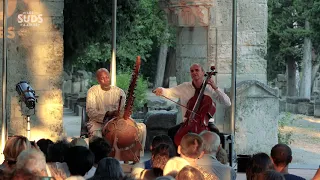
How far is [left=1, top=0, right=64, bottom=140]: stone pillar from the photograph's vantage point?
13.1 meters

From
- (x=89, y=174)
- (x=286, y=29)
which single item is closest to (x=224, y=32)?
(x=89, y=174)

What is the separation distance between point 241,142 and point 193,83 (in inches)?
137

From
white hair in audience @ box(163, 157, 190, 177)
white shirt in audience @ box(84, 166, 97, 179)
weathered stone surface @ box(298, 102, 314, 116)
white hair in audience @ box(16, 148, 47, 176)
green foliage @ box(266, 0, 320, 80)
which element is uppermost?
green foliage @ box(266, 0, 320, 80)

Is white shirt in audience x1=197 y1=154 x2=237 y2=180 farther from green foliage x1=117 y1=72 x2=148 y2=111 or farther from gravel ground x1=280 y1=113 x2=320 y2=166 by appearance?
green foliage x1=117 y1=72 x2=148 y2=111

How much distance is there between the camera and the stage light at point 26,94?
39.1 ft

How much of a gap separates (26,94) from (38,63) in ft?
4.34

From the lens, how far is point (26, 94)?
12.0m

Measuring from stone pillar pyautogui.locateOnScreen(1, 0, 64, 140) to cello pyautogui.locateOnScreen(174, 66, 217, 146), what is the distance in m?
2.90

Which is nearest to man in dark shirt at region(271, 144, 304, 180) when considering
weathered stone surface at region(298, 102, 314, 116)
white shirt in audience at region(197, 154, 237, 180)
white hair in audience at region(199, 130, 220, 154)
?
white shirt in audience at region(197, 154, 237, 180)

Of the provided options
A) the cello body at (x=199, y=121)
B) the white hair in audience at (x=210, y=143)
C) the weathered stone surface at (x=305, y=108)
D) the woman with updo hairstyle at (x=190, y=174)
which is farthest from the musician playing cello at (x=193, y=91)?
the weathered stone surface at (x=305, y=108)

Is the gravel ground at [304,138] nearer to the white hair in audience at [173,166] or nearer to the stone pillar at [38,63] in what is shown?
the stone pillar at [38,63]

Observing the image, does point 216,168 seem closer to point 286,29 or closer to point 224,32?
point 224,32

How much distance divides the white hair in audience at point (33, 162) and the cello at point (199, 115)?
428 centimetres

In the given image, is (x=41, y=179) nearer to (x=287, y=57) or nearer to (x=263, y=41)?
(x=263, y=41)
